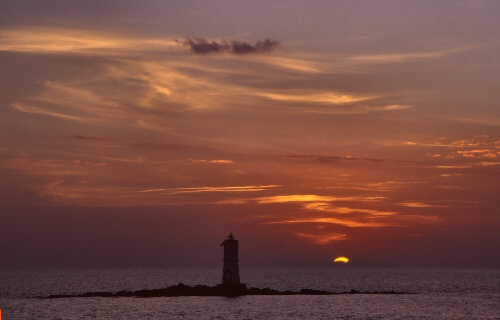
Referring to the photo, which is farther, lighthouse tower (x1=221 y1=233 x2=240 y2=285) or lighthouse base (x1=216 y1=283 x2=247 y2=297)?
lighthouse base (x1=216 y1=283 x2=247 y2=297)

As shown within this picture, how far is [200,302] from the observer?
84.4 metres

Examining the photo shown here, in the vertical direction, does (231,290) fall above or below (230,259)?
below

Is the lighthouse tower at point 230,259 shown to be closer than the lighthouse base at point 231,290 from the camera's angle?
Yes

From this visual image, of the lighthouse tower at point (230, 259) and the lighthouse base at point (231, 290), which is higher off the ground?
the lighthouse tower at point (230, 259)

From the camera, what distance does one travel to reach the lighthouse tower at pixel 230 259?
3221 inches

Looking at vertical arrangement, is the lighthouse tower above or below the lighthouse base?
above

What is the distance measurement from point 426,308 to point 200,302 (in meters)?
30.9

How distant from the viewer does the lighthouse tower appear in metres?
81.8

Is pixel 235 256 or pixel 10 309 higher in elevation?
pixel 235 256

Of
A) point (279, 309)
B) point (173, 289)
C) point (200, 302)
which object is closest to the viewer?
point (279, 309)

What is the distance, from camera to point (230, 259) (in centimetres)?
8200

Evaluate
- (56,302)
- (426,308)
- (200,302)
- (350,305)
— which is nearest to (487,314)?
(426,308)

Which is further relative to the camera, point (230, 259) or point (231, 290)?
point (231, 290)

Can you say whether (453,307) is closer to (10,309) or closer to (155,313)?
(155,313)
